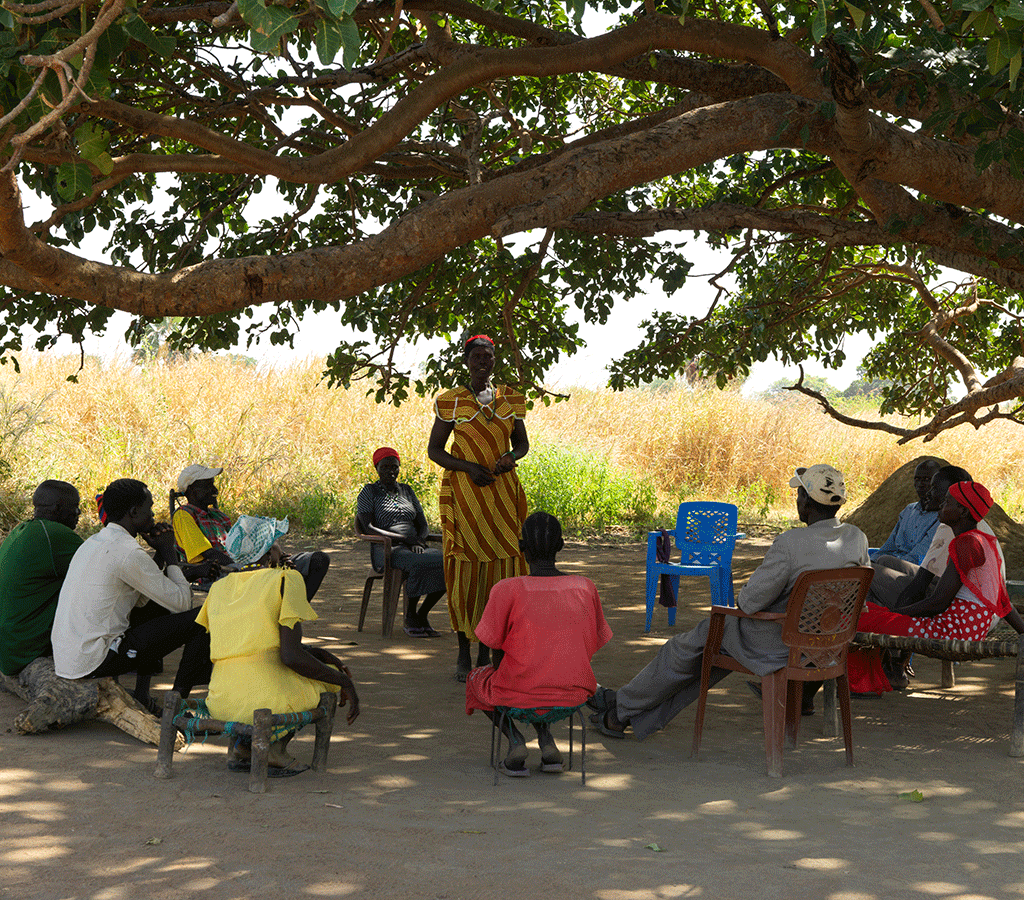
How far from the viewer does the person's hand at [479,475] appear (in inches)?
229

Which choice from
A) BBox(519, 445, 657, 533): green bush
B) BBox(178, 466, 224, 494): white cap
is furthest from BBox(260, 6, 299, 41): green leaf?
BBox(519, 445, 657, 533): green bush

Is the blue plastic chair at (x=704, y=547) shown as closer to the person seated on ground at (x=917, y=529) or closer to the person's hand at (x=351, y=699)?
the person seated on ground at (x=917, y=529)

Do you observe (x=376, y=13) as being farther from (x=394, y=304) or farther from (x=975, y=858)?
(x=975, y=858)

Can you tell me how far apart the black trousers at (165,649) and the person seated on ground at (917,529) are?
4.03 m

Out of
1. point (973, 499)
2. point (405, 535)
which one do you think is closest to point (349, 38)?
point (973, 499)

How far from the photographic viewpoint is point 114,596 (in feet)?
15.6

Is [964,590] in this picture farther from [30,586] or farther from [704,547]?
[30,586]

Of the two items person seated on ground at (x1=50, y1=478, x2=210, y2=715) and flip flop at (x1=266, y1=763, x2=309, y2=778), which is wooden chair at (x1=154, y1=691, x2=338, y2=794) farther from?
person seated on ground at (x1=50, y1=478, x2=210, y2=715)

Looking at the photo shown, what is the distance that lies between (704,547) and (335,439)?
8.84 metres

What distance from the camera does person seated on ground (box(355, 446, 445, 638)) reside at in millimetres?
7242

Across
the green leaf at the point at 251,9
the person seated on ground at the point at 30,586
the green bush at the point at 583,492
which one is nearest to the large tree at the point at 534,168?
the green leaf at the point at 251,9

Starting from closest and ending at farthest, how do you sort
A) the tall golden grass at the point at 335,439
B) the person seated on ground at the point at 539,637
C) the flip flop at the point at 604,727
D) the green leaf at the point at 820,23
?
the green leaf at the point at 820,23, the person seated on ground at the point at 539,637, the flip flop at the point at 604,727, the tall golden grass at the point at 335,439

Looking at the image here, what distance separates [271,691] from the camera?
4.04 metres

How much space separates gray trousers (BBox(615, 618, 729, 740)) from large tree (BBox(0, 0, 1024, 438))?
6.82ft
